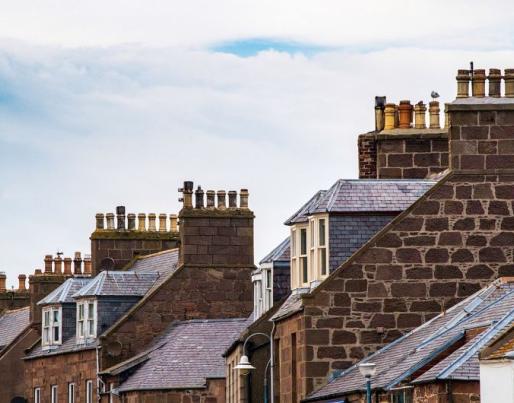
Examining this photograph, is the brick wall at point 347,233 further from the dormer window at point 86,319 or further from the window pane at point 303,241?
the dormer window at point 86,319

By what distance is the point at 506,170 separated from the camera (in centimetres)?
5262

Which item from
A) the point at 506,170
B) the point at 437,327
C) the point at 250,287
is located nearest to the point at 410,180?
the point at 506,170

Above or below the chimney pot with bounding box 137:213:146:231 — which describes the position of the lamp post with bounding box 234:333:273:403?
below

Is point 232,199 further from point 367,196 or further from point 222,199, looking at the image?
point 367,196

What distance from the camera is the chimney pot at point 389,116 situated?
2352 inches

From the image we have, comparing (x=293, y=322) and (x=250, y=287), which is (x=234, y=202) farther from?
(x=293, y=322)

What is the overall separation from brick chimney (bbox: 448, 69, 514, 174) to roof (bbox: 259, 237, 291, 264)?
9693mm

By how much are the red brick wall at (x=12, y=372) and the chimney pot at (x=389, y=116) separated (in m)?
34.3

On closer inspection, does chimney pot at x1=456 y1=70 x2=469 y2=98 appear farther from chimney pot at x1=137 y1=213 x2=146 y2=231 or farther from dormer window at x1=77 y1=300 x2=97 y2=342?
chimney pot at x1=137 y1=213 x2=146 y2=231

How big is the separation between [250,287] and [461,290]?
2558cm

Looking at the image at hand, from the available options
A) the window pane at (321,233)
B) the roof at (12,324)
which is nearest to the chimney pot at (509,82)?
the window pane at (321,233)

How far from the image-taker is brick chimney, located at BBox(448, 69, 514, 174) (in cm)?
5259

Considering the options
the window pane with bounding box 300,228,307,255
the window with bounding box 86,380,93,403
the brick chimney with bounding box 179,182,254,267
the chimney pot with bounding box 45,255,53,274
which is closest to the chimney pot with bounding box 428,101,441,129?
the window pane with bounding box 300,228,307,255

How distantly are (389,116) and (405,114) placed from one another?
1.51 ft
